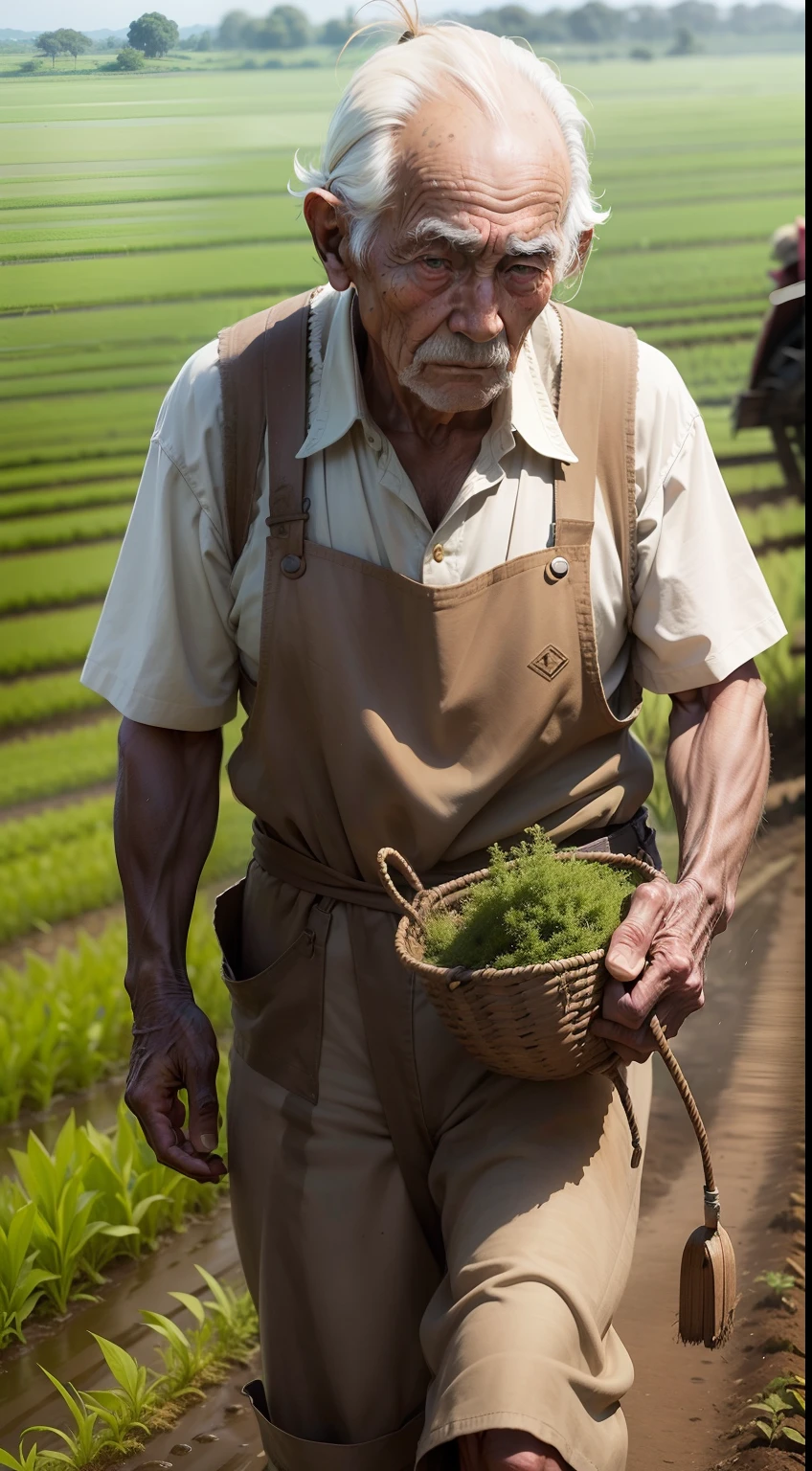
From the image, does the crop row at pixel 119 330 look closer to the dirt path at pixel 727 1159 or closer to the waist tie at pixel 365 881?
the waist tie at pixel 365 881

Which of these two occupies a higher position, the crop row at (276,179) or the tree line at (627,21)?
the tree line at (627,21)

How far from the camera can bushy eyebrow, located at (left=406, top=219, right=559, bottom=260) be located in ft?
6.07

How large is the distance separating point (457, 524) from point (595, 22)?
422 cm

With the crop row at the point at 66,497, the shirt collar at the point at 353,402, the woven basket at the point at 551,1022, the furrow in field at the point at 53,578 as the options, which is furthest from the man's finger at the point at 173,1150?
the furrow in field at the point at 53,578

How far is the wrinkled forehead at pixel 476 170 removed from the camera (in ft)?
6.11

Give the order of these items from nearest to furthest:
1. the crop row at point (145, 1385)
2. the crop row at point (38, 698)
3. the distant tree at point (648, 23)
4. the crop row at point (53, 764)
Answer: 1. the crop row at point (145, 1385)
2. the crop row at point (38, 698)
3. the crop row at point (53, 764)
4. the distant tree at point (648, 23)

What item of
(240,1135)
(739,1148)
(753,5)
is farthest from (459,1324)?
(753,5)

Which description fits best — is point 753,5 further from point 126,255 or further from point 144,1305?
point 144,1305

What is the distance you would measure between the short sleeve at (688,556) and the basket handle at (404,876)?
49 centimetres

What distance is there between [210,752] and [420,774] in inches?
17.0

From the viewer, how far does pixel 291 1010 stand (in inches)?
85.9

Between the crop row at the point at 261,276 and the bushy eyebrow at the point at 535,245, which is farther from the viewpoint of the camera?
the crop row at the point at 261,276

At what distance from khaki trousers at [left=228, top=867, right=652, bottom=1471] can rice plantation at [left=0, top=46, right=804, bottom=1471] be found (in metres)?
0.77

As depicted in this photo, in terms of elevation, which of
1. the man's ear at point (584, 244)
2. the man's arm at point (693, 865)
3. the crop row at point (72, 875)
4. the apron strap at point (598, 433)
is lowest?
the crop row at point (72, 875)
